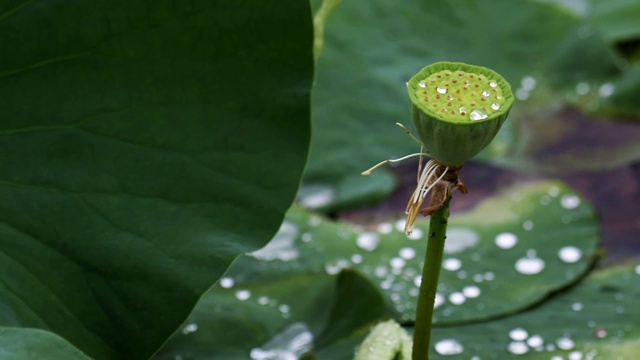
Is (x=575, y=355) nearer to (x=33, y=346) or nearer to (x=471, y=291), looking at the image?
(x=471, y=291)


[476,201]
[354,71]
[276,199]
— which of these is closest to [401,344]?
[276,199]

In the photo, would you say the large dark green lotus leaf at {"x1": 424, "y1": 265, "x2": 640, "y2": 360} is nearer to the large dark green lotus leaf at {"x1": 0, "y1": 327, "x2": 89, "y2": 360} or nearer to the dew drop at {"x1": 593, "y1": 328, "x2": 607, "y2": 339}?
the dew drop at {"x1": 593, "y1": 328, "x2": 607, "y2": 339}

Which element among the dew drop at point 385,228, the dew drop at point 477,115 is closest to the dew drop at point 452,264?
the dew drop at point 385,228

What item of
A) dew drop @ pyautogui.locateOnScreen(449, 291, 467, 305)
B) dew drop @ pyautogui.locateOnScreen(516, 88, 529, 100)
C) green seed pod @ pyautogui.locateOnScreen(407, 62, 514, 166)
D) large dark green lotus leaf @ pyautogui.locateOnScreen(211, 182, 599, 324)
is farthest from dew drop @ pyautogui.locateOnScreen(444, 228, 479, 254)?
green seed pod @ pyautogui.locateOnScreen(407, 62, 514, 166)

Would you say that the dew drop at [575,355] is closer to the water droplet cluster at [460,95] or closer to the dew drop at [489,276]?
the dew drop at [489,276]

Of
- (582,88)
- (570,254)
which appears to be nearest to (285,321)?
(570,254)
